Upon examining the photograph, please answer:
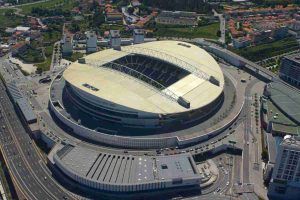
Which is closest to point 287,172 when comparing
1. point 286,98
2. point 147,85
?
point 286,98

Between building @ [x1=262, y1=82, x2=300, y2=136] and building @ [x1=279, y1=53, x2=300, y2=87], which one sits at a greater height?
building @ [x1=279, y1=53, x2=300, y2=87]

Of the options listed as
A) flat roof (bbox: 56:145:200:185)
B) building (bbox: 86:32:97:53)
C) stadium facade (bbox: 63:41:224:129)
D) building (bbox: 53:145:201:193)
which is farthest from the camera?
building (bbox: 86:32:97:53)

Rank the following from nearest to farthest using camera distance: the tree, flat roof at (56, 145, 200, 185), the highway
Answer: flat roof at (56, 145, 200, 185) < the highway < the tree

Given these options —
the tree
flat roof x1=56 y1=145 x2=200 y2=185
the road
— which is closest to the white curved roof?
the road

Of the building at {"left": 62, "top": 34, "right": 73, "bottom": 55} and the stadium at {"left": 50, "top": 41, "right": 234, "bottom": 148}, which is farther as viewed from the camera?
the building at {"left": 62, "top": 34, "right": 73, "bottom": 55}

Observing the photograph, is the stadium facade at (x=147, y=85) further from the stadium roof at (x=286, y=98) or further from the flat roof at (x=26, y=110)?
the stadium roof at (x=286, y=98)

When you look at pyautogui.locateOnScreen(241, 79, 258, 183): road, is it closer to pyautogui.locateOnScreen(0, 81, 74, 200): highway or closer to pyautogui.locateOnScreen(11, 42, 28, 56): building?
pyautogui.locateOnScreen(0, 81, 74, 200): highway

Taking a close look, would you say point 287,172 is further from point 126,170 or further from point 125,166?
point 125,166
